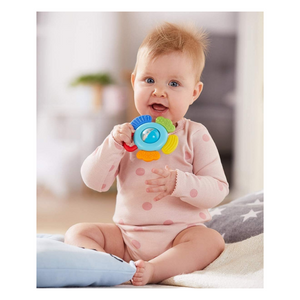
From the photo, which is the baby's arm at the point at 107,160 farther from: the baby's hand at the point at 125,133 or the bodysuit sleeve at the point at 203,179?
the bodysuit sleeve at the point at 203,179

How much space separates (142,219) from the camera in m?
0.85

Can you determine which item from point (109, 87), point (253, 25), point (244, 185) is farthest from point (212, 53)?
point (244, 185)

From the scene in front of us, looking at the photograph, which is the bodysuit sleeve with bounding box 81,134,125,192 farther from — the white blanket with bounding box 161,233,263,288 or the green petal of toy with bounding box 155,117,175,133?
the white blanket with bounding box 161,233,263,288

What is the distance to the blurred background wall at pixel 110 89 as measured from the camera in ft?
10.4

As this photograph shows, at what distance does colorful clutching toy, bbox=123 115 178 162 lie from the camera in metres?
0.77

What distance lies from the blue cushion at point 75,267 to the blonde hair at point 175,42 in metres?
0.41

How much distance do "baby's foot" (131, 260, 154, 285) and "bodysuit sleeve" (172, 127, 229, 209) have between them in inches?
5.6

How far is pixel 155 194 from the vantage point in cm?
86

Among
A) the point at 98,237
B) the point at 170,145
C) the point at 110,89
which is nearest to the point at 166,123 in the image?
the point at 170,145

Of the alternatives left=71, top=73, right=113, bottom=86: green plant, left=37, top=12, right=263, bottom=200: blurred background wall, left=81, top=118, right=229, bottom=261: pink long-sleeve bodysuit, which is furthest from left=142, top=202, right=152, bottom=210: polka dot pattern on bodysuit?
left=71, top=73, right=113, bottom=86: green plant

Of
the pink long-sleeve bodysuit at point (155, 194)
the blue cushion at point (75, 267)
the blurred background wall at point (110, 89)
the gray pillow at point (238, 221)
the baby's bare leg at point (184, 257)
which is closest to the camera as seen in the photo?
the blue cushion at point (75, 267)

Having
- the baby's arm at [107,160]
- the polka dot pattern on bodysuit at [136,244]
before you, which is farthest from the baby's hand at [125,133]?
the polka dot pattern on bodysuit at [136,244]
